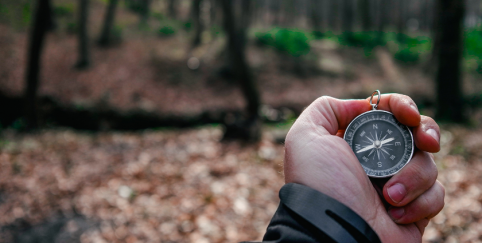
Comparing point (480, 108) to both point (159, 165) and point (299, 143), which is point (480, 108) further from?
point (299, 143)

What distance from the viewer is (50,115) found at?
387 inches

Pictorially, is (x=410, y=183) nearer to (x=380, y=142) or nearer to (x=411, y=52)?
(x=380, y=142)

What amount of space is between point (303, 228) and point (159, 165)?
499 centimetres

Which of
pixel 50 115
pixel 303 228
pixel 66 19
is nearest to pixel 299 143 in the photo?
pixel 303 228

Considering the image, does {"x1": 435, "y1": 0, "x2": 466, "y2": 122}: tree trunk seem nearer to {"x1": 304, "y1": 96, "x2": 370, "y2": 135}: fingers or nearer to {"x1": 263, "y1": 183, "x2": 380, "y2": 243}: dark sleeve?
{"x1": 304, "y1": 96, "x2": 370, "y2": 135}: fingers

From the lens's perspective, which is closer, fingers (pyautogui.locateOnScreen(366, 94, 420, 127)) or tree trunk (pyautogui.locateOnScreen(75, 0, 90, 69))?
fingers (pyautogui.locateOnScreen(366, 94, 420, 127))

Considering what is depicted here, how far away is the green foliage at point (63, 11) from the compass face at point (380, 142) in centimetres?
2194

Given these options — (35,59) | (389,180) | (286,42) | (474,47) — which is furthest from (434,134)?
(474,47)

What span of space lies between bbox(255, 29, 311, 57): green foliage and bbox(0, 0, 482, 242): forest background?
10cm

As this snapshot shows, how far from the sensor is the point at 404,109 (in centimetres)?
151

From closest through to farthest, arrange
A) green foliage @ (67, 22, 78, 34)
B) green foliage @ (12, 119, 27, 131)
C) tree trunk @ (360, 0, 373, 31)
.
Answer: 1. green foliage @ (12, 119, 27, 131)
2. green foliage @ (67, 22, 78, 34)
3. tree trunk @ (360, 0, 373, 31)

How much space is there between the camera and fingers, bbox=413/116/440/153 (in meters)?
1.44

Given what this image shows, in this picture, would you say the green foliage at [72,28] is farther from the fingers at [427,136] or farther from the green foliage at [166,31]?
the fingers at [427,136]

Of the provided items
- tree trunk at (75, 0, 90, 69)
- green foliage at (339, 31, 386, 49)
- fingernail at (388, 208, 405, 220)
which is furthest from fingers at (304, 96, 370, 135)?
green foliage at (339, 31, 386, 49)
